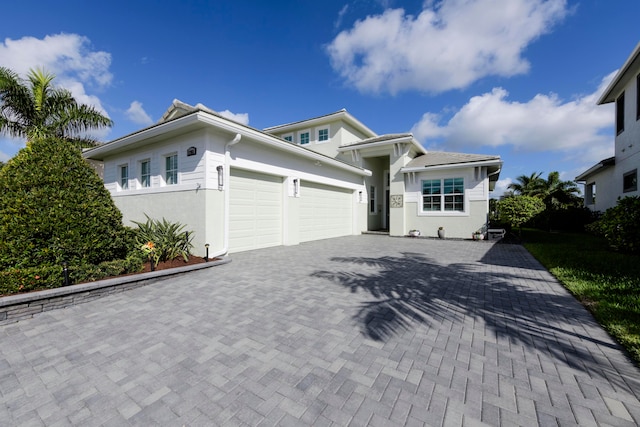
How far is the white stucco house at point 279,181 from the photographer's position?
778 centimetres

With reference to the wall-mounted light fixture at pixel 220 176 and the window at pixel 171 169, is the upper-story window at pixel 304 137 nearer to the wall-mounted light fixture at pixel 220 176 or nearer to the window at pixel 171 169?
the window at pixel 171 169

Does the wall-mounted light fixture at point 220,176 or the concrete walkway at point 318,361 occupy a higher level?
the wall-mounted light fixture at point 220,176

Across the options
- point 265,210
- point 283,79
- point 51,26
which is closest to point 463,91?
point 283,79

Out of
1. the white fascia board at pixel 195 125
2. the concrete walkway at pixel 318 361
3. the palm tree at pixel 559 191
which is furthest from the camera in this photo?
the palm tree at pixel 559 191

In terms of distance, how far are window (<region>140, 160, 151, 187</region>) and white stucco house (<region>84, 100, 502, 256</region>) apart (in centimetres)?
4

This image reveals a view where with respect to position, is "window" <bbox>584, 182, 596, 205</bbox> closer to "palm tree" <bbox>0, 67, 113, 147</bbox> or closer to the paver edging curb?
the paver edging curb

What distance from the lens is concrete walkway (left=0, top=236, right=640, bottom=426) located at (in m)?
1.91

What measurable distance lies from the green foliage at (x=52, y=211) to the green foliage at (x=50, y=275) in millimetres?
188

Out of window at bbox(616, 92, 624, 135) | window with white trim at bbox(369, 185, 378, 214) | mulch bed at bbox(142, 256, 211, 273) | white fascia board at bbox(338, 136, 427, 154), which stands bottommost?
mulch bed at bbox(142, 256, 211, 273)

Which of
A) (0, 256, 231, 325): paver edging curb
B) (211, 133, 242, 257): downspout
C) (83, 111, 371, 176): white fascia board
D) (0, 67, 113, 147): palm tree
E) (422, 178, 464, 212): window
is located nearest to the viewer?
(0, 256, 231, 325): paver edging curb

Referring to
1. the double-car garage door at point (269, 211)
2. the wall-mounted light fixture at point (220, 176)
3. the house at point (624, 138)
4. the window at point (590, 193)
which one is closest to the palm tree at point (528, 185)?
the window at point (590, 193)

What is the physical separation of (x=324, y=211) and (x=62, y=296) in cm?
1001

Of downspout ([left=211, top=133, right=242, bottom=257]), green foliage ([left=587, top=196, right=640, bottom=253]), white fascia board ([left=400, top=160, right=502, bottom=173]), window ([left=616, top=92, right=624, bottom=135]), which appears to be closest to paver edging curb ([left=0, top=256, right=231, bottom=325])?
downspout ([left=211, top=133, right=242, bottom=257])

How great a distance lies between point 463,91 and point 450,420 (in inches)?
712
